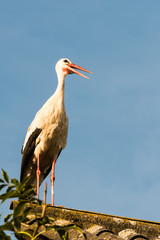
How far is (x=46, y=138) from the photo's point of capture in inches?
372

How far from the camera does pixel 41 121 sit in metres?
9.45

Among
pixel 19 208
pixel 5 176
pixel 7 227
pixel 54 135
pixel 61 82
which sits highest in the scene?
pixel 61 82

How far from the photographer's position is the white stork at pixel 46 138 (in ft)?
31.0

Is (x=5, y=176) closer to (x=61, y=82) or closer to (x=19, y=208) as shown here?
(x=19, y=208)

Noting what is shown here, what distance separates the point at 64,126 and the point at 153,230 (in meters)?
5.04

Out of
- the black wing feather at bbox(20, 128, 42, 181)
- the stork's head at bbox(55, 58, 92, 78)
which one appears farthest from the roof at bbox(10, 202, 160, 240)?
the stork's head at bbox(55, 58, 92, 78)

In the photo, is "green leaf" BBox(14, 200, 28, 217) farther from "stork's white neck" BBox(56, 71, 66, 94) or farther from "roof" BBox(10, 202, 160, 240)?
"stork's white neck" BBox(56, 71, 66, 94)

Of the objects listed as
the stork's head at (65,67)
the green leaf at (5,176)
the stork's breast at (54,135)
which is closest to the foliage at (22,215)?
the green leaf at (5,176)

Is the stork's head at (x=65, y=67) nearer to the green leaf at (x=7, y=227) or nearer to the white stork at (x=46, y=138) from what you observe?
the white stork at (x=46, y=138)

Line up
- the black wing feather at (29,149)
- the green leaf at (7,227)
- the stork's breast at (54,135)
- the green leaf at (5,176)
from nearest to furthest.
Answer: the green leaf at (7,227) < the green leaf at (5,176) < the stork's breast at (54,135) < the black wing feather at (29,149)

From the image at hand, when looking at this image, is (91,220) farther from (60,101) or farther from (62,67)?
(62,67)

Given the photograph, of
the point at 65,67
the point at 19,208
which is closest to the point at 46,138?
the point at 65,67

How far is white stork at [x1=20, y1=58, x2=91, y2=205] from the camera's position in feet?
31.0

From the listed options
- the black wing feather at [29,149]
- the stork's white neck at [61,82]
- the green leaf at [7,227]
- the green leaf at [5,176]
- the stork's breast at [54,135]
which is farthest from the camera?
the stork's white neck at [61,82]
